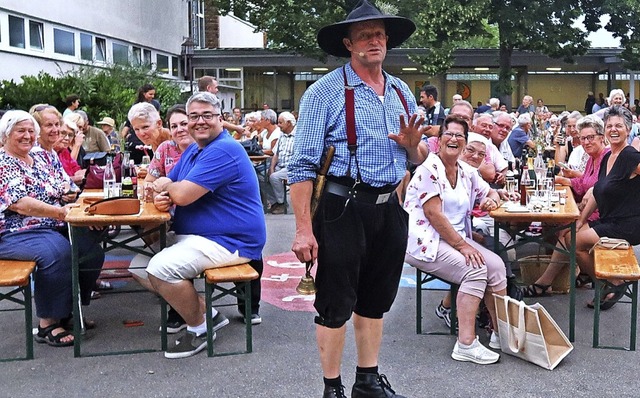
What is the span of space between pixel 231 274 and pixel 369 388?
4.05 ft

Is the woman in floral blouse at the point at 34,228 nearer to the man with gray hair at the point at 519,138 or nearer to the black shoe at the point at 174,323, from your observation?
the black shoe at the point at 174,323

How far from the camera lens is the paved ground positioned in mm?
4426

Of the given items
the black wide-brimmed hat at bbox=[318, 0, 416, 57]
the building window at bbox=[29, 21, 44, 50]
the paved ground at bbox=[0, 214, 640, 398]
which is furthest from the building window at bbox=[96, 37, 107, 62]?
the black wide-brimmed hat at bbox=[318, 0, 416, 57]

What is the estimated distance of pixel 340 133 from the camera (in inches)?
146

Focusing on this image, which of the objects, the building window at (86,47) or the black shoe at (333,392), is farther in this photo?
the building window at (86,47)

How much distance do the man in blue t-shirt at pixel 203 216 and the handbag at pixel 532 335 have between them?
167 cm

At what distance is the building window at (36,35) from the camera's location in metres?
17.7


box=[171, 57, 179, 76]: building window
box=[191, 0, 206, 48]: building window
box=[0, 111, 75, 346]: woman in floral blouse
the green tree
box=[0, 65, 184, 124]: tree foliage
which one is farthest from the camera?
box=[191, 0, 206, 48]: building window

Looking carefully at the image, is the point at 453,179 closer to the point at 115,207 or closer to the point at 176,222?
the point at 176,222

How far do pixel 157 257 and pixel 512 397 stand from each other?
2244 mm

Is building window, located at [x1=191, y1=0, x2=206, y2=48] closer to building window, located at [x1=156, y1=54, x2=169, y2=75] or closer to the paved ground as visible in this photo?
building window, located at [x1=156, y1=54, x2=169, y2=75]

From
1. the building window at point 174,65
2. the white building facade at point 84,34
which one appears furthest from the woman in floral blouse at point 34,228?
the building window at point 174,65

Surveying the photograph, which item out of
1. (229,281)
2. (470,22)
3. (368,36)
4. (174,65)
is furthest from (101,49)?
(368,36)

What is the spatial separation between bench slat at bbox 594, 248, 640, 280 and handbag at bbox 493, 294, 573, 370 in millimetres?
461
